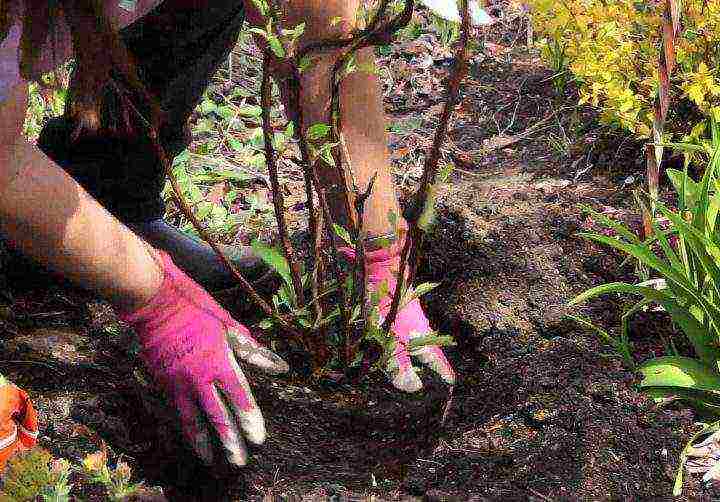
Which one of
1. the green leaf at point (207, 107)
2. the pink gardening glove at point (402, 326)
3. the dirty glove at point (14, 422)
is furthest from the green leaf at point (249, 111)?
the dirty glove at point (14, 422)

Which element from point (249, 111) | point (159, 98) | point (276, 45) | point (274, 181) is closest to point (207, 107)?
point (249, 111)

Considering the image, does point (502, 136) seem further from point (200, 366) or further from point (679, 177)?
point (200, 366)

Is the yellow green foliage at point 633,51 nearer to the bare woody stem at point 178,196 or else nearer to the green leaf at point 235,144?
the bare woody stem at point 178,196

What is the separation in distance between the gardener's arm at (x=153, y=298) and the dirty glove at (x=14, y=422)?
23cm

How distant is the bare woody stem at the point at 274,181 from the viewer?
1.24 meters

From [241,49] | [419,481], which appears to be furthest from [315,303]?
[241,49]

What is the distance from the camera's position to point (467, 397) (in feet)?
5.42

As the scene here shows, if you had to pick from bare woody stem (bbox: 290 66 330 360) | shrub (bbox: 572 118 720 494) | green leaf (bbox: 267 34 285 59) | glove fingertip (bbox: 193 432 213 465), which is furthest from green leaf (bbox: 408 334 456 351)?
green leaf (bbox: 267 34 285 59)

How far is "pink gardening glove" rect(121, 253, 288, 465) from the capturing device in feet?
4.86

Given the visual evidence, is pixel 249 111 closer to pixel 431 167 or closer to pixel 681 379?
pixel 431 167

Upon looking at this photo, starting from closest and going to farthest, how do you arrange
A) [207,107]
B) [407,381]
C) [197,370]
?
[197,370]
[407,381]
[207,107]

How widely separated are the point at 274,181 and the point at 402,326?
1.42 feet

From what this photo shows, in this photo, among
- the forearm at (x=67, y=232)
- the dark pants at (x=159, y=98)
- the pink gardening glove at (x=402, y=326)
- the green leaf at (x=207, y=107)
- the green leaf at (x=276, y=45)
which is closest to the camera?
the green leaf at (x=276, y=45)

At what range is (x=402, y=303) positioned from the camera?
1504 mm
